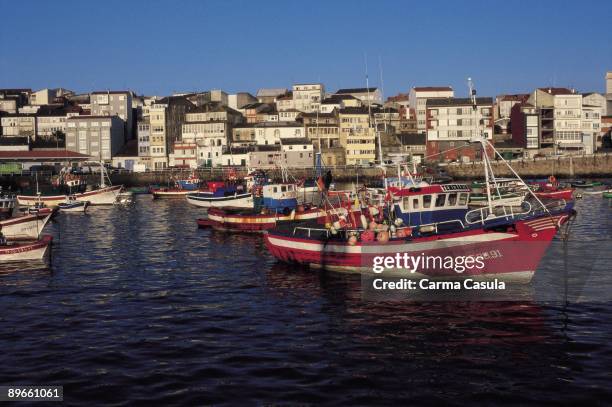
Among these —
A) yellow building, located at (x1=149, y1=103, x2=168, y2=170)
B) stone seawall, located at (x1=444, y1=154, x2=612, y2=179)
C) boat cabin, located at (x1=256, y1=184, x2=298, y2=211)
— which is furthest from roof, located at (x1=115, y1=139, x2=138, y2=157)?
boat cabin, located at (x1=256, y1=184, x2=298, y2=211)

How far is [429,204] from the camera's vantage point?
30.8m

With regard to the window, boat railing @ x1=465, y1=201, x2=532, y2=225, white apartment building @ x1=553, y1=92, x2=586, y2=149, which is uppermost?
white apartment building @ x1=553, y1=92, x2=586, y2=149

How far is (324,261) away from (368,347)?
38.3ft

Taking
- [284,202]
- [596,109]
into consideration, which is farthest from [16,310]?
[596,109]

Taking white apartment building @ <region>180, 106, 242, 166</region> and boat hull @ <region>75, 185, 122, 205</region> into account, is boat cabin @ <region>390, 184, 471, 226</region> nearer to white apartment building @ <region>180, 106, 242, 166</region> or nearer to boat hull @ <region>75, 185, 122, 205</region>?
boat hull @ <region>75, 185, 122, 205</region>

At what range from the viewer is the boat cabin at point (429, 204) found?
30641 mm

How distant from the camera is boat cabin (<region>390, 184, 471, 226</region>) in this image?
101 ft

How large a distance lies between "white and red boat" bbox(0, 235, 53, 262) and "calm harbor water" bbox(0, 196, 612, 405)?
1.00 m

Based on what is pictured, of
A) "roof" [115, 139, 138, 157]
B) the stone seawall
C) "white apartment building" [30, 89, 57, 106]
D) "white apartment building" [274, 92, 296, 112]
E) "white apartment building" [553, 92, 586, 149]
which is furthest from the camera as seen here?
"white apartment building" [30, 89, 57, 106]

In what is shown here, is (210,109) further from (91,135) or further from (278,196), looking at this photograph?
(278,196)

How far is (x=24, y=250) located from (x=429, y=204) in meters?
19.7

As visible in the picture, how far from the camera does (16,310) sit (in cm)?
2459

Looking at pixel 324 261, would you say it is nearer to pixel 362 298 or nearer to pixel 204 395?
pixel 362 298

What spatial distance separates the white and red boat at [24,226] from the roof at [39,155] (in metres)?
83.7
